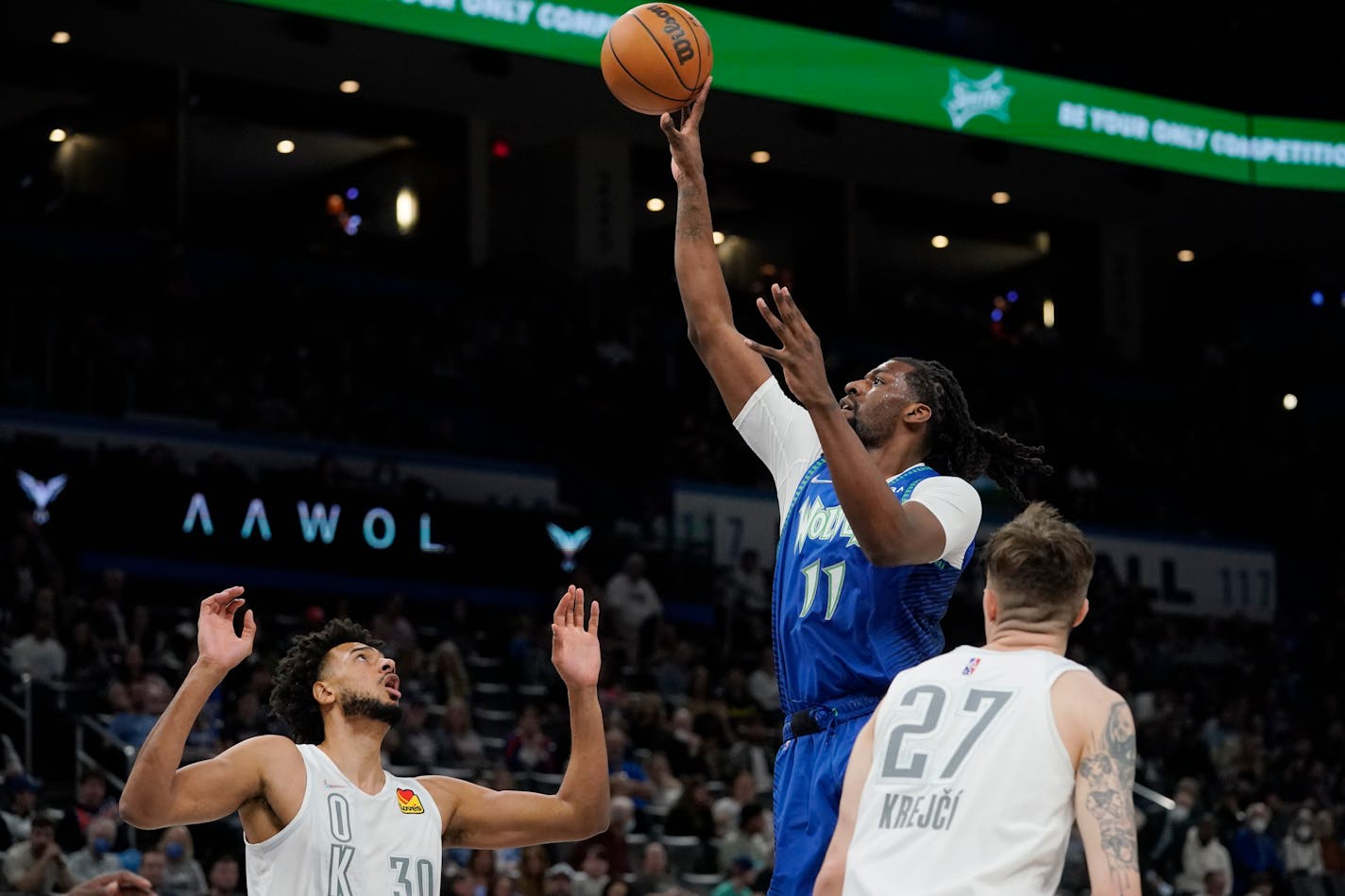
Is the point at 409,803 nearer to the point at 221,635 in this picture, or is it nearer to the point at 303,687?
the point at 303,687

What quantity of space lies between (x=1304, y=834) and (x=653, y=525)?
7258mm

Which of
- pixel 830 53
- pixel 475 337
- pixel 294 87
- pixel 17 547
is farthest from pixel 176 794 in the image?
pixel 294 87

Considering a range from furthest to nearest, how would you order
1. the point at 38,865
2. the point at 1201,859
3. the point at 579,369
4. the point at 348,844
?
the point at 579,369
the point at 1201,859
the point at 38,865
the point at 348,844

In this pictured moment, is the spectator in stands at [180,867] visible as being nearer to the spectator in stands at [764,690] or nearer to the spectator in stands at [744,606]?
the spectator in stands at [764,690]

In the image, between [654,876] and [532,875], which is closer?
[532,875]

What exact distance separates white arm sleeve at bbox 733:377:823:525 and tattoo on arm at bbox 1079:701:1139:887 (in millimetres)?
1978

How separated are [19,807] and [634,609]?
8.04 metres

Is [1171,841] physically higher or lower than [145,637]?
lower

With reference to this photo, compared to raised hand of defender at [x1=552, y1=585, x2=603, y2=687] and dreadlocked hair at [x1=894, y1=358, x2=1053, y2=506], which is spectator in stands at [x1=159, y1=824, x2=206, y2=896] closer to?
raised hand of defender at [x1=552, y1=585, x2=603, y2=687]

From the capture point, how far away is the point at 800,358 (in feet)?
15.9

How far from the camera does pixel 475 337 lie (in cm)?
2377

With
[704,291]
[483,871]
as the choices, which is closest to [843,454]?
[704,291]

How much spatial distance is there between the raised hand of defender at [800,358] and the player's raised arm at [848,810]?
36.4 inches

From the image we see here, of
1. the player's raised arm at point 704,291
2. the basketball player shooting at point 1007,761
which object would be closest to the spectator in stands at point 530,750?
the player's raised arm at point 704,291
